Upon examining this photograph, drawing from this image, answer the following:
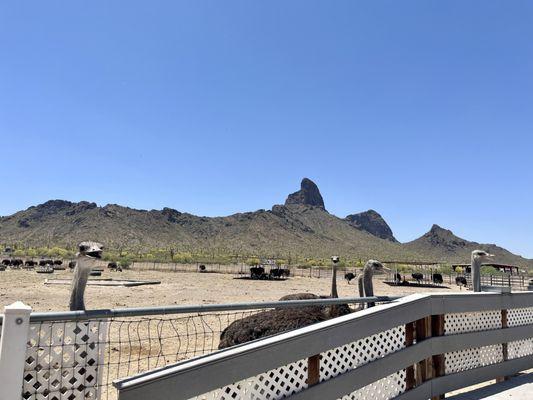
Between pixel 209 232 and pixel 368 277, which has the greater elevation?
pixel 209 232

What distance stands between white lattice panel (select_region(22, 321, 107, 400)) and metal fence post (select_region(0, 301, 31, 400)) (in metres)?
0.18

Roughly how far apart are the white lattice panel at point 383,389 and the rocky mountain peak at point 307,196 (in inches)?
5707

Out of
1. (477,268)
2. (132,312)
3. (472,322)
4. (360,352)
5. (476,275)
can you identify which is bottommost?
(360,352)

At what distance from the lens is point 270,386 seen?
3.22 m

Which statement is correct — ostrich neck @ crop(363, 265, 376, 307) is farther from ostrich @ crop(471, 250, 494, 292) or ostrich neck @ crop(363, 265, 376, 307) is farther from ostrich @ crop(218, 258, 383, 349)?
ostrich @ crop(471, 250, 494, 292)

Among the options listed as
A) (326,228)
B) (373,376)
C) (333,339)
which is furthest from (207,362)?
(326,228)

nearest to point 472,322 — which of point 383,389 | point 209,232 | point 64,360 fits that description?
point 383,389

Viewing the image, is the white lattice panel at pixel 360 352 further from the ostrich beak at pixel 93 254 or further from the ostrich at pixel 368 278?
the ostrich at pixel 368 278

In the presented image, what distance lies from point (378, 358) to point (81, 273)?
2538mm

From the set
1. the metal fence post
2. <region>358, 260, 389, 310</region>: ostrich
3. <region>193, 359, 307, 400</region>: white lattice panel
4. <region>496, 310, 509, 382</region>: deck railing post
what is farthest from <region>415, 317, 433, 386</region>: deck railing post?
the metal fence post

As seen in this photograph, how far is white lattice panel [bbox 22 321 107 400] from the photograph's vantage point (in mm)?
2660

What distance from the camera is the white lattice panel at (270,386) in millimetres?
3025

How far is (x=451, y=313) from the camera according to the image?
4957 mm

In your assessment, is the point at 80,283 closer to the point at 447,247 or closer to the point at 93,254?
the point at 93,254
